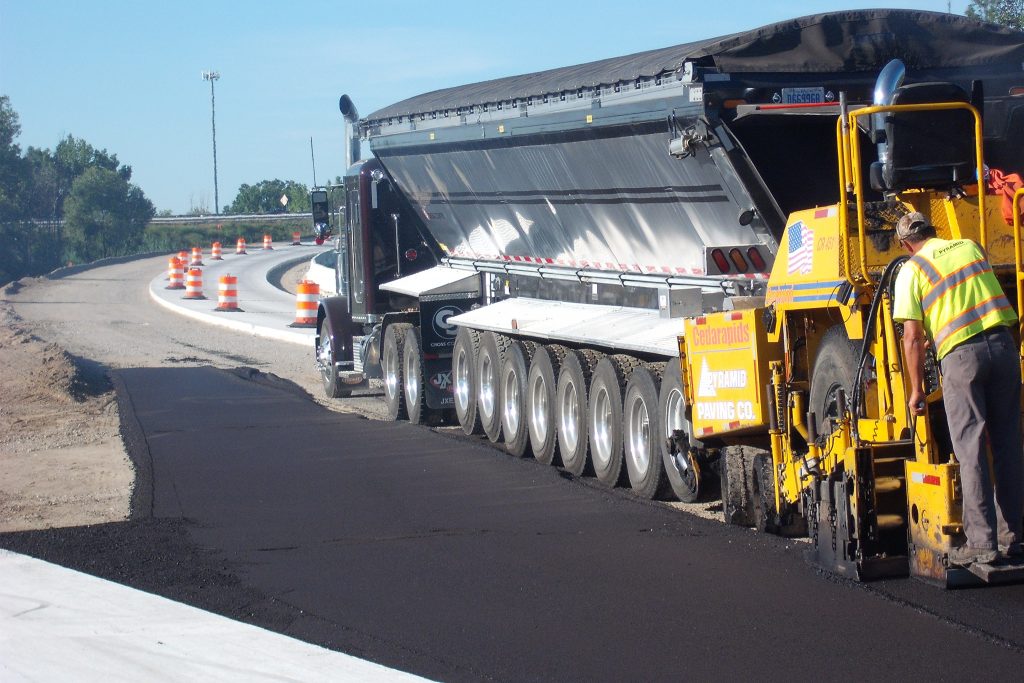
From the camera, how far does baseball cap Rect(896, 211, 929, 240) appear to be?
264 inches

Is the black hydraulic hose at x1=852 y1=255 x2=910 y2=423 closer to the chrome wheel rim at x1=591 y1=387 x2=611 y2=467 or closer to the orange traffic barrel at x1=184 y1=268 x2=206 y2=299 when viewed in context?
the chrome wheel rim at x1=591 y1=387 x2=611 y2=467

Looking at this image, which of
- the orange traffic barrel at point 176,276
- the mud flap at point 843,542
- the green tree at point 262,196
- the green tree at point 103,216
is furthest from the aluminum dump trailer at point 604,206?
the green tree at point 262,196

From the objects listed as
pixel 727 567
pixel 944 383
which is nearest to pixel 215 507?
pixel 727 567

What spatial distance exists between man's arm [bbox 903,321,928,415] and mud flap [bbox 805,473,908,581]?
62 centimetres

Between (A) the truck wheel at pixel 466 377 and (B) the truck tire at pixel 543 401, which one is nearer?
(B) the truck tire at pixel 543 401

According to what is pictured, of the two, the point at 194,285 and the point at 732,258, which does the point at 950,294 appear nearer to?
the point at 732,258

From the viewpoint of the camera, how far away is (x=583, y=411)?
11.8 metres

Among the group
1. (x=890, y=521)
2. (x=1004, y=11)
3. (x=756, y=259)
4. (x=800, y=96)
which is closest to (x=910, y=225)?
(x=890, y=521)

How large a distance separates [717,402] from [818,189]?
1.52 m

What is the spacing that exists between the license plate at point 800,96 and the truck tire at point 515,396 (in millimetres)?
4717

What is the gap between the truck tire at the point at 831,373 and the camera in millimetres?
7430

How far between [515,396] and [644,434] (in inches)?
118

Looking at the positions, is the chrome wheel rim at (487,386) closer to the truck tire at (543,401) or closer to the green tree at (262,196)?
the truck tire at (543,401)

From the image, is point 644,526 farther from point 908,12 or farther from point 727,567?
point 908,12
